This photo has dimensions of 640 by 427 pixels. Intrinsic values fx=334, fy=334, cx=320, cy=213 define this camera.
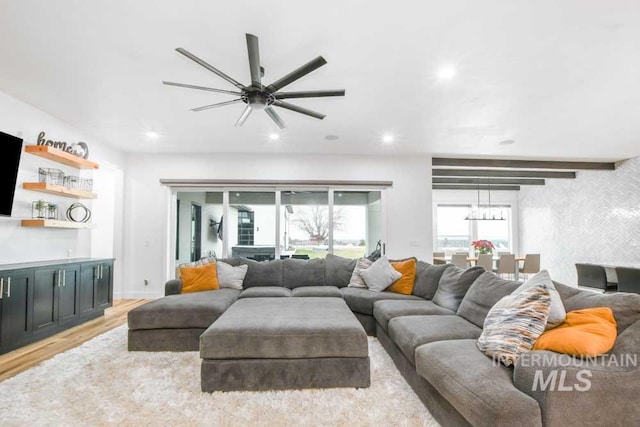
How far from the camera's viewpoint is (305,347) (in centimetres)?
239

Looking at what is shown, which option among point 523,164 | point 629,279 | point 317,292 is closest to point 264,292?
point 317,292

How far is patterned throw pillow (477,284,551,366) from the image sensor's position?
68.5 inches

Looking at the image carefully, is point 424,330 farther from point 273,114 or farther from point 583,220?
point 583,220

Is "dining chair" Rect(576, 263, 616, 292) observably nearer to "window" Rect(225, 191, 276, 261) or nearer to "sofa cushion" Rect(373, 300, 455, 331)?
"sofa cushion" Rect(373, 300, 455, 331)

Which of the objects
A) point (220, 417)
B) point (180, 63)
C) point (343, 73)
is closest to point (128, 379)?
point (220, 417)

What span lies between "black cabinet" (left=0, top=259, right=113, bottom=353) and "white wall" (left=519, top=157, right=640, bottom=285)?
30.0ft

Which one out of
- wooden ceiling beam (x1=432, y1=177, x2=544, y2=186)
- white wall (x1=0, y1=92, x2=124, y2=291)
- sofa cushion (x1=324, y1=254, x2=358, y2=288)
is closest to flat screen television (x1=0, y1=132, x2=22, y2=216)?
white wall (x1=0, y1=92, x2=124, y2=291)

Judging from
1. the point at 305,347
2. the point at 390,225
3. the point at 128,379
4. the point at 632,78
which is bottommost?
the point at 128,379

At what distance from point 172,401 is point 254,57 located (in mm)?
2382

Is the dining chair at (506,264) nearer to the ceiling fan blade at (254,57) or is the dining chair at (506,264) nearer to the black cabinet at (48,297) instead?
the ceiling fan blade at (254,57)

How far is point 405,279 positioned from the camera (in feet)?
13.1

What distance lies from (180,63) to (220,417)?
2.79 meters

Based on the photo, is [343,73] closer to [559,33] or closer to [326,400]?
[559,33]

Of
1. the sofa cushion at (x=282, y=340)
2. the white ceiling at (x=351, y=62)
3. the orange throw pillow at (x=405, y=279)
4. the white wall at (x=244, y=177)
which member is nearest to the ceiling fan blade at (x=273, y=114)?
the white ceiling at (x=351, y=62)
